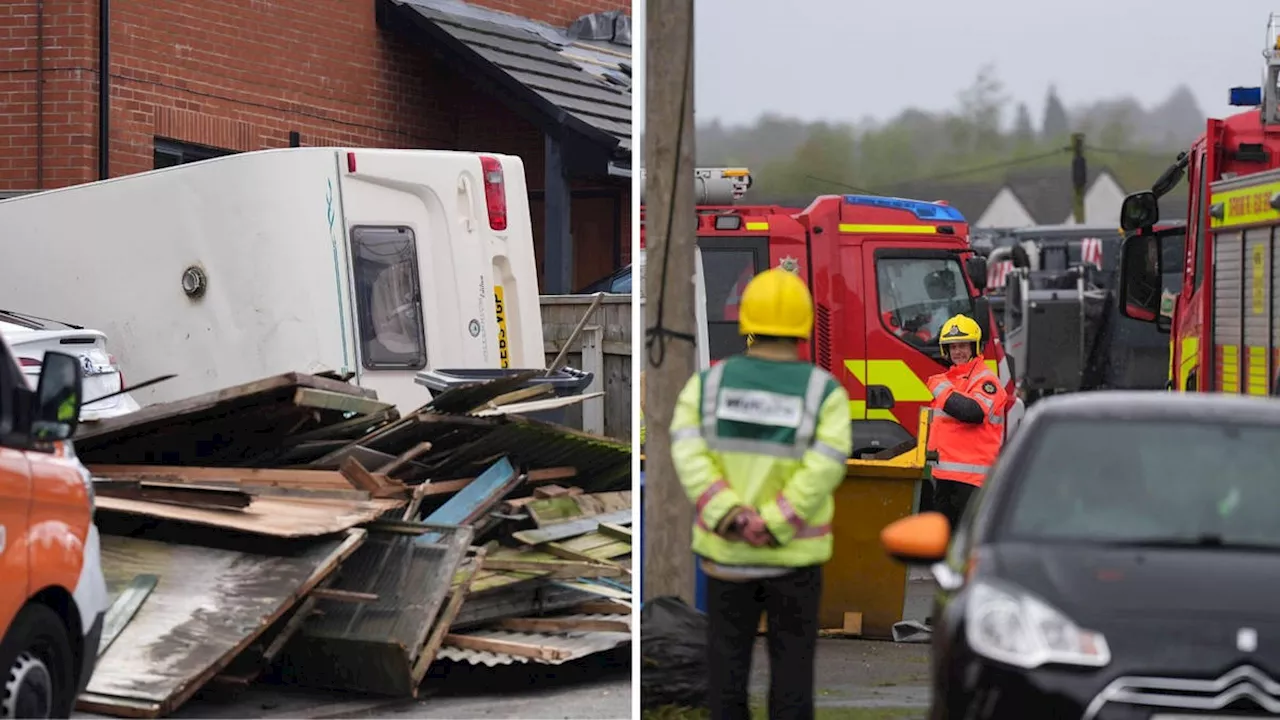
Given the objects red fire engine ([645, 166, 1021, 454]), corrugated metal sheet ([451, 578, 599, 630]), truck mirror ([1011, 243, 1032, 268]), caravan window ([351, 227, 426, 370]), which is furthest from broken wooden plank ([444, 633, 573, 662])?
truck mirror ([1011, 243, 1032, 268])

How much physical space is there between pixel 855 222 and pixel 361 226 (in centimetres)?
497

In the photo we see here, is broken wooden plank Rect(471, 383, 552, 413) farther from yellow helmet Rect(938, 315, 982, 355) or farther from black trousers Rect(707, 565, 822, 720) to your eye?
black trousers Rect(707, 565, 822, 720)

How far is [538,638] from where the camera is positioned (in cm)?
916

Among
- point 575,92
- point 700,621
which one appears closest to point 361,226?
point 700,621

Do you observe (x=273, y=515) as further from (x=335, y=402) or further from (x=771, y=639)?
(x=771, y=639)

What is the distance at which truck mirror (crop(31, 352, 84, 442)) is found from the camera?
661 cm

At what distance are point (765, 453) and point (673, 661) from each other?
1525 millimetres

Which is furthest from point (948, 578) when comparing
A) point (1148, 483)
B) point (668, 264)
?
point (668, 264)

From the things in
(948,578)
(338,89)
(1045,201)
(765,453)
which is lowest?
(948,578)

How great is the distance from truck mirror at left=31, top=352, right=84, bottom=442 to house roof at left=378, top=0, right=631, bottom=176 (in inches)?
519

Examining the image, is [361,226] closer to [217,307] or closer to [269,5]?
[217,307]

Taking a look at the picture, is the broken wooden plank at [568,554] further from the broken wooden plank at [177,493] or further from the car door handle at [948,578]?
the car door handle at [948,578]

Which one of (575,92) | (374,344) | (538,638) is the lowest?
(538,638)

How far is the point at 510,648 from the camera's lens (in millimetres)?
8812
